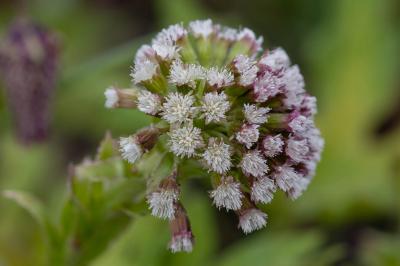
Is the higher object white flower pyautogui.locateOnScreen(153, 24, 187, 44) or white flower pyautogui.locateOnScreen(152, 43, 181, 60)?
white flower pyautogui.locateOnScreen(153, 24, 187, 44)

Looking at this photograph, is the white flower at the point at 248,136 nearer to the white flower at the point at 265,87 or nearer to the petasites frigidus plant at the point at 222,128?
the petasites frigidus plant at the point at 222,128

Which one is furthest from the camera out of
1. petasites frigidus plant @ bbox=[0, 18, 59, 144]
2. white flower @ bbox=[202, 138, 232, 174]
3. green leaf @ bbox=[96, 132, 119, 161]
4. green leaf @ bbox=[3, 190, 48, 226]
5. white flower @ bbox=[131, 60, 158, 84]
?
petasites frigidus plant @ bbox=[0, 18, 59, 144]

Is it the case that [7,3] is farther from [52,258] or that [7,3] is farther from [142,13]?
[52,258]

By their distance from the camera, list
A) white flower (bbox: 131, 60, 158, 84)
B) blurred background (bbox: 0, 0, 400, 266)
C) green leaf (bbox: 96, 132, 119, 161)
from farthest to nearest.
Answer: blurred background (bbox: 0, 0, 400, 266), green leaf (bbox: 96, 132, 119, 161), white flower (bbox: 131, 60, 158, 84)

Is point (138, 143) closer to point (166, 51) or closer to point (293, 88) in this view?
point (166, 51)

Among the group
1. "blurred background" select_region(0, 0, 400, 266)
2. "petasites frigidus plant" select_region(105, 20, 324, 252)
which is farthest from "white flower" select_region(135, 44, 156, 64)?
"blurred background" select_region(0, 0, 400, 266)

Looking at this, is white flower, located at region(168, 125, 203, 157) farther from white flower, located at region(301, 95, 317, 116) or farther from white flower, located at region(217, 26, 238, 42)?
white flower, located at region(217, 26, 238, 42)

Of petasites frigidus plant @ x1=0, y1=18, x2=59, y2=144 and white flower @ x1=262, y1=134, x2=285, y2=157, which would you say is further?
petasites frigidus plant @ x1=0, y1=18, x2=59, y2=144

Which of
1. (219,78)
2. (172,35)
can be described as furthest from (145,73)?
(219,78)
